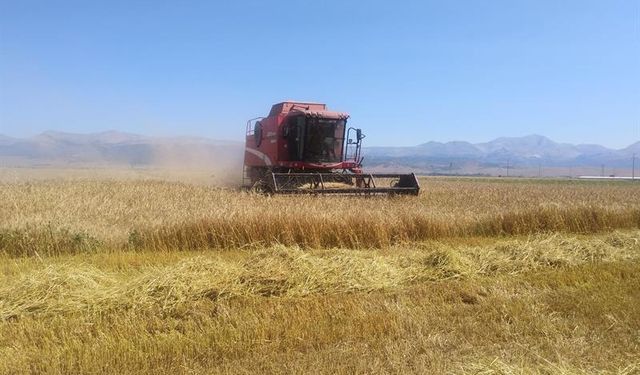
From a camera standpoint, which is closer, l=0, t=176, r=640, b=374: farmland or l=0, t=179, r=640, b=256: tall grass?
l=0, t=176, r=640, b=374: farmland

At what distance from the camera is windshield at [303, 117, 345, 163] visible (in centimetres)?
1834

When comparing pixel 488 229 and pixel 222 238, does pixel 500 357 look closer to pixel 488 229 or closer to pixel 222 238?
pixel 222 238

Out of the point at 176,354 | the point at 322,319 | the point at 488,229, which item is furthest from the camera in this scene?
the point at 488,229

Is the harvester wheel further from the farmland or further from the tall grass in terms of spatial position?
the farmland

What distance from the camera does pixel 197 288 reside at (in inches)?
222

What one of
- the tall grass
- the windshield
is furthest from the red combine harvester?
the tall grass

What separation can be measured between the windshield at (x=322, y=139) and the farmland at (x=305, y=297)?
896 cm

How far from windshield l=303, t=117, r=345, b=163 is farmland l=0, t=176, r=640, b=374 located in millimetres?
8960

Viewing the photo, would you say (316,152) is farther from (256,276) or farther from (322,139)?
(256,276)

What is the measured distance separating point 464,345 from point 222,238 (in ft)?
16.8

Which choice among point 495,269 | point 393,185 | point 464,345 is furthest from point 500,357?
point 393,185

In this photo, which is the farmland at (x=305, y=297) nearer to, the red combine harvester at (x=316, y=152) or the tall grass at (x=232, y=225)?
the tall grass at (x=232, y=225)

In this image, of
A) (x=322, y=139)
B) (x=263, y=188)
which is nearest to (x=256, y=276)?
(x=263, y=188)

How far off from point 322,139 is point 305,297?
13.1 m
